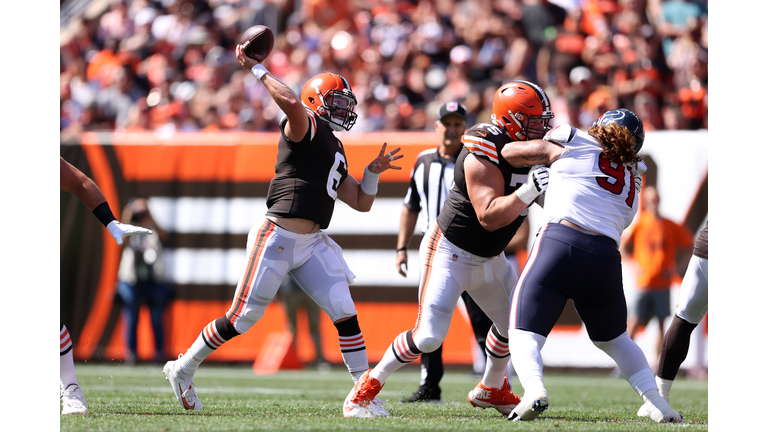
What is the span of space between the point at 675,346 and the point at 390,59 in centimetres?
773

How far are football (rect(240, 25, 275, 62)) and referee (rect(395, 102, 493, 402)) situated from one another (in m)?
1.85

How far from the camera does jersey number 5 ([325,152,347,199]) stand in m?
4.81

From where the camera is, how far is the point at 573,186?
159 inches

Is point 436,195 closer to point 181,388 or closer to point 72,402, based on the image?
point 181,388

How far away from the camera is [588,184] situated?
158 inches

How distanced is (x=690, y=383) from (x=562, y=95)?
3894mm

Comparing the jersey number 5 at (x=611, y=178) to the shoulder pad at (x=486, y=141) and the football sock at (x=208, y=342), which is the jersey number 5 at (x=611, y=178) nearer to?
the shoulder pad at (x=486, y=141)

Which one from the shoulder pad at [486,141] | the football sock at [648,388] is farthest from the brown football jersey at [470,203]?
the football sock at [648,388]

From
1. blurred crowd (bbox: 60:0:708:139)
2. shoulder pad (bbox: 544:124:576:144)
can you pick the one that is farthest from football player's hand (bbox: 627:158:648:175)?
blurred crowd (bbox: 60:0:708:139)

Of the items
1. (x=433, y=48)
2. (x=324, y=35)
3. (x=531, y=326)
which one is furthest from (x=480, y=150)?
(x=324, y=35)

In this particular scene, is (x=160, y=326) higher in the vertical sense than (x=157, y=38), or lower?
lower

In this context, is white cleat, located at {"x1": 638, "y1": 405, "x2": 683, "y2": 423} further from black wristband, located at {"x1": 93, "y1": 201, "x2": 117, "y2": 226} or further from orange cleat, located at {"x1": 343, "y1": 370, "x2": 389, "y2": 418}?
black wristband, located at {"x1": 93, "y1": 201, "x2": 117, "y2": 226}

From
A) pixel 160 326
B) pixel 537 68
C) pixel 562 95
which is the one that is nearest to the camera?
pixel 160 326

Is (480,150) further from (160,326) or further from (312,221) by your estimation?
(160,326)
